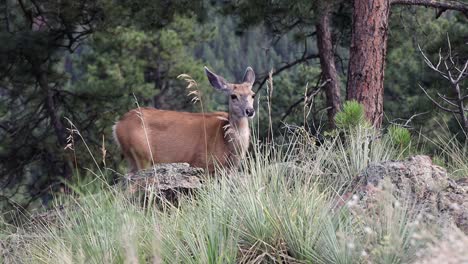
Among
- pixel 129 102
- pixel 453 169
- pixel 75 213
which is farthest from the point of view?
pixel 129 102

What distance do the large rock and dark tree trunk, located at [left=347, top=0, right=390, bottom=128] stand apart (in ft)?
11.5

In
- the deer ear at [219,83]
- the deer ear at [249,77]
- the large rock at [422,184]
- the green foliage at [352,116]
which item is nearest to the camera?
the large rock at [422,184]

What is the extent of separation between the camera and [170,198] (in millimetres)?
6973

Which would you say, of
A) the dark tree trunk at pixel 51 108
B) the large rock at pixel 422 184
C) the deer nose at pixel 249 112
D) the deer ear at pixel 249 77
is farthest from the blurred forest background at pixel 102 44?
the large rock at pixel 422 184

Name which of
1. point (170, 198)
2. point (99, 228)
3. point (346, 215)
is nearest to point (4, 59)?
point (170, 198)

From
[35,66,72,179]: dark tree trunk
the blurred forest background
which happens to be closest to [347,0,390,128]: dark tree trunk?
the blurred forest background

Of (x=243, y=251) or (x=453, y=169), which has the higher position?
(x=243, y=251)

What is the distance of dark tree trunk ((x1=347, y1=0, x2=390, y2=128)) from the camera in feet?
30.7

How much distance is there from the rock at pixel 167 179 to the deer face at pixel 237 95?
123 inches

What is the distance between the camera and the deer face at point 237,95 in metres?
10.6

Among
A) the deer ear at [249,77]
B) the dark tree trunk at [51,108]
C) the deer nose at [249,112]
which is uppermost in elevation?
the deer ear at [249,77]

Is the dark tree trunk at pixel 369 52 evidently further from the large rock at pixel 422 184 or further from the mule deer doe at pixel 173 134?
the large rock at pixel 422 184

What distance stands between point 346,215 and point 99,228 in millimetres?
1696

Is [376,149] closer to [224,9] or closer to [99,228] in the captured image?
[99,228]
